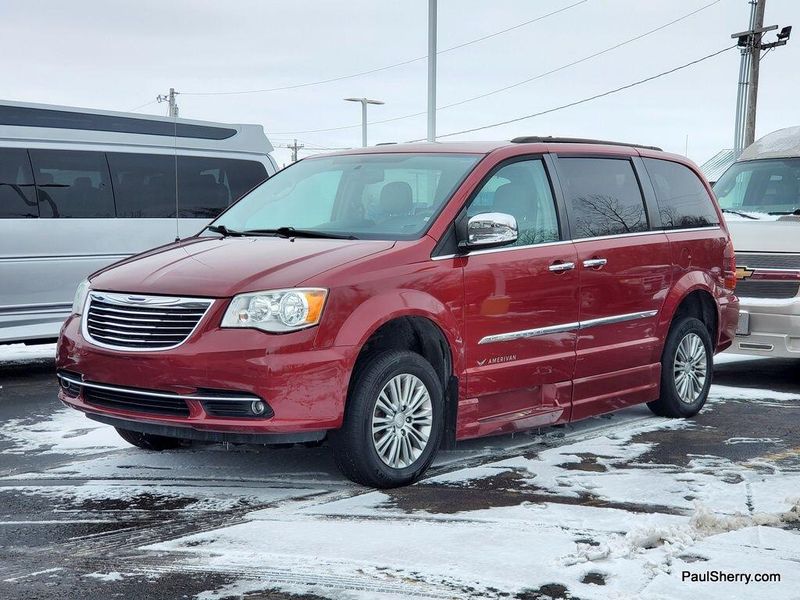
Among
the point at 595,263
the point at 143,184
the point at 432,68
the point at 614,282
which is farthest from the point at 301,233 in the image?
the point at 432,68

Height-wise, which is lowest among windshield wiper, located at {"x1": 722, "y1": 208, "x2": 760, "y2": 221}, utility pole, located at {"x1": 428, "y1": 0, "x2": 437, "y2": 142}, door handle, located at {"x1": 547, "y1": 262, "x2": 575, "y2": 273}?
door handle, located at {"x1": 547, "y1": 262, "x2": 575, "y2": 273}

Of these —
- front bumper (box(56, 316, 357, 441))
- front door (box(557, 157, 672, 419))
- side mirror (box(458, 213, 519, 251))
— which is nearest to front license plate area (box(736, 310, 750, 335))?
front door (box(557, 157, 672, 419))

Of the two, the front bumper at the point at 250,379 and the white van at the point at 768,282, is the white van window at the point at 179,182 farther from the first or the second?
the front bumper at the point at 250,379

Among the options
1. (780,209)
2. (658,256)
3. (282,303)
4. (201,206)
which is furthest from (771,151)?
(282,303)

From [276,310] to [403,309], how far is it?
0.69 meters

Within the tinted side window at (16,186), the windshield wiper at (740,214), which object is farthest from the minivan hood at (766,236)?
the tinted side window at (16,186)

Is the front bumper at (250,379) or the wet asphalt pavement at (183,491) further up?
the front bumper at (250,379)

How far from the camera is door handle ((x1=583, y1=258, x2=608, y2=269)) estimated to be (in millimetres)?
7090

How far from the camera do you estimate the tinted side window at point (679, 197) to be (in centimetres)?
812

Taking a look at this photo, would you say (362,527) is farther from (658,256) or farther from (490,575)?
(658,256)

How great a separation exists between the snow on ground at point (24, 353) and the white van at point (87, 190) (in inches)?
76.8

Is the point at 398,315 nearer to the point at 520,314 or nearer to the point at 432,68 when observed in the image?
the point at 520,314

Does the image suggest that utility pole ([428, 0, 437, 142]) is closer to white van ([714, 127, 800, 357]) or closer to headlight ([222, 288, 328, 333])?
white van ([714, 127, 800, 357])

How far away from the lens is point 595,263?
7.15m
